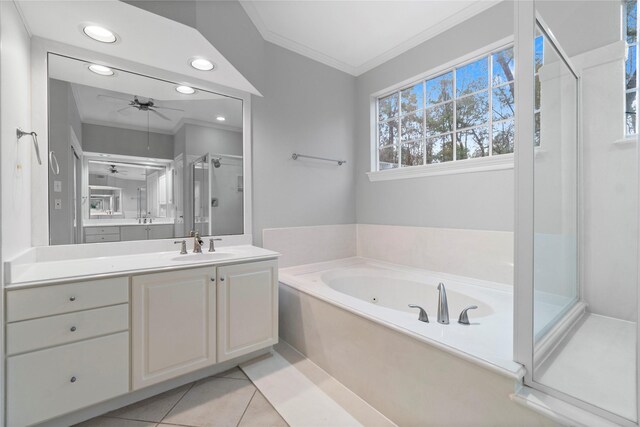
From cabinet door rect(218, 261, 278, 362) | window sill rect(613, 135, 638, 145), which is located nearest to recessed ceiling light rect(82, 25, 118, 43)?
cabinet door rect(218, 261, 278, 362)

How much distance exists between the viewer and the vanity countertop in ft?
4.42

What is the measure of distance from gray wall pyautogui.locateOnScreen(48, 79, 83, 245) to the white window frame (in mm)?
2555

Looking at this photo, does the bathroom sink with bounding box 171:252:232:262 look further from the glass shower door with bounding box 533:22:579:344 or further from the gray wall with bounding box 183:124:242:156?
the glass shower door with bounding box 533:22:579:344

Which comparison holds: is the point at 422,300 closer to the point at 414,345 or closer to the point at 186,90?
the point at 414,345

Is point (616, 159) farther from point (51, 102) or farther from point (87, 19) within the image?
point (51, 102)

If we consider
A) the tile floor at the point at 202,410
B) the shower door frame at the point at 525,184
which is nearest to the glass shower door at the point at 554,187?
the shower door frame at the point at 525,184

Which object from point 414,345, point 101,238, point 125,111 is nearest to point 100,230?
point 101,238

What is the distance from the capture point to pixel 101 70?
6.32ft

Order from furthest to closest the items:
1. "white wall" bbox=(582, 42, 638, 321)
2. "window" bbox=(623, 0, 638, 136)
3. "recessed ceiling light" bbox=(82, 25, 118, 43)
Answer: "recessed ceiling light" bbox=(82, 25, 118, 43) → "white wall" bbox=(582, 42, 638, 321) → "window" bbox=(623, 0, 638, 136)

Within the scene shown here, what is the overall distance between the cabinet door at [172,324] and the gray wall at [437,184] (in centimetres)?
190

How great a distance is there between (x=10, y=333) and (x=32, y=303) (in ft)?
0.44

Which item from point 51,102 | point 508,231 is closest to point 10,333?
point 51,102

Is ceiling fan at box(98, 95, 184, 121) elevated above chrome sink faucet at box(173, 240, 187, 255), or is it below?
above

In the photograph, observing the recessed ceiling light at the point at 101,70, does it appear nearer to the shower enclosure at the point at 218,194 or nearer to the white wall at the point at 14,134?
the white wall at the point at 14,134
